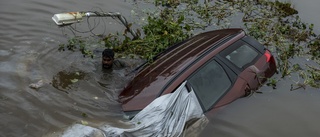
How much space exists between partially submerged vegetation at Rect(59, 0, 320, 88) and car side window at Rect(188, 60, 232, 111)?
128 centimetres

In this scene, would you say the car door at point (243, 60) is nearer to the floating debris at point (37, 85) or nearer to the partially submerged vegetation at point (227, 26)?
the partially submerged vegetation at point (227, 26)

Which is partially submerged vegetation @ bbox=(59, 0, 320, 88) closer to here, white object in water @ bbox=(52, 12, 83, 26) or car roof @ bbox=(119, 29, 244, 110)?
car roof @ bbox=(119, 29, 244, 110)

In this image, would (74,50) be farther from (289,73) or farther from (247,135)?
(289,73)

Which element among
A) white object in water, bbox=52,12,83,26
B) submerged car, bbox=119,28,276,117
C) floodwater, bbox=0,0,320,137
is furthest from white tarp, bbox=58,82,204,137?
white object in water, bbox=52,12,83,26

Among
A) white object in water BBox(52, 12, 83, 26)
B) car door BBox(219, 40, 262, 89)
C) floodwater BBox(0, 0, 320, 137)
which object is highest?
white object in water BBox(52, 12, 83, 26)

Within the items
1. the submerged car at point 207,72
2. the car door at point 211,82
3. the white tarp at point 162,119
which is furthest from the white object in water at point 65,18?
the car door at point 211,82

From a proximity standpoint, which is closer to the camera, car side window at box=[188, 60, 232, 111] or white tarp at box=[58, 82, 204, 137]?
white tarp at box=[58, 82, 204, 137]

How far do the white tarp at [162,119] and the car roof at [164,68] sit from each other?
229mm

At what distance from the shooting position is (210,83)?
5.76 metres

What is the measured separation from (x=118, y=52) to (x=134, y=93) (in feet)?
8.18

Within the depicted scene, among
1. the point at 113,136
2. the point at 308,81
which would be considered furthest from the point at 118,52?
the point at 308,81

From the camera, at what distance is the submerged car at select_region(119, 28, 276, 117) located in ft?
18.0

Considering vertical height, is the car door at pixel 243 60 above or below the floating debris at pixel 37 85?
above

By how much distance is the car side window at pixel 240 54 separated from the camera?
6246 mm
